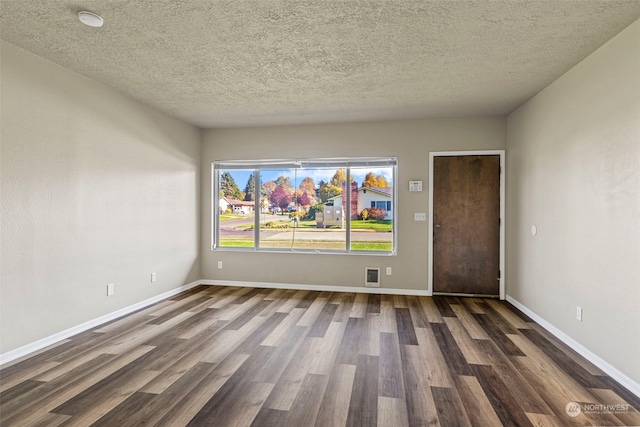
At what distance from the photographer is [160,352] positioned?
112 inches

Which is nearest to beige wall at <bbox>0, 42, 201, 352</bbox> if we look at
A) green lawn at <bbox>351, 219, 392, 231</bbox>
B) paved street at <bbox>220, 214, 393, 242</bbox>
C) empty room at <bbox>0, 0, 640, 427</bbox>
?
empty room at <bbox>0, 0, 640, 427</bbox>

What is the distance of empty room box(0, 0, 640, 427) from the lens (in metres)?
2.19

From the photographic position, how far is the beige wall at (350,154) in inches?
187

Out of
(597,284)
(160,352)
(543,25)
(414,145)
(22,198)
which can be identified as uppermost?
(543,25)

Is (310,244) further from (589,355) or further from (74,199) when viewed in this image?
(589,355)

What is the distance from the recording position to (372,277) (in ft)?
16.1

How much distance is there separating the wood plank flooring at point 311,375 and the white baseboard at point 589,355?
0.20ft

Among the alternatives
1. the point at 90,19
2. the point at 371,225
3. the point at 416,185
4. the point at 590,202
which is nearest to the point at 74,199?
the point at 90,19

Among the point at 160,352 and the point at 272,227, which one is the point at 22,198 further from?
the point at 272,227

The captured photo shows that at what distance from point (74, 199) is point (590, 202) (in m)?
4.80

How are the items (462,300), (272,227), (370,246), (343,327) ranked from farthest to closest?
(272,227) < (370,246) < (462,300) < (343,327)

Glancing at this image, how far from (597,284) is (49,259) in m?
4.81

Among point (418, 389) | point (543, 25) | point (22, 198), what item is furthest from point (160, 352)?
point (543, 25)

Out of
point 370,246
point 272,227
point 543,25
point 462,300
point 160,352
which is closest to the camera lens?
point 543,25
